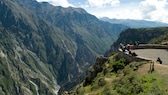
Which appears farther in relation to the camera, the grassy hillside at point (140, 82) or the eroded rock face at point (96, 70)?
the eroded rock face at point (96, 70)

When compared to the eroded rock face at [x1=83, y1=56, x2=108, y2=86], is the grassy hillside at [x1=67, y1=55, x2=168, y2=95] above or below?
above

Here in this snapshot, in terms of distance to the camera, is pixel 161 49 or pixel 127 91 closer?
pixel 127 91

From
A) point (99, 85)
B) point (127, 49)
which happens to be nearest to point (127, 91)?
point (99, 85)

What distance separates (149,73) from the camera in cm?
4028

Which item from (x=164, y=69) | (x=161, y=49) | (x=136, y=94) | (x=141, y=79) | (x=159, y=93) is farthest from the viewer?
(x=161, y=49)

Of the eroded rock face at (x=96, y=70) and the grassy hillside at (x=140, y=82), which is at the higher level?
the grassy hillside at (x=140, y=82)

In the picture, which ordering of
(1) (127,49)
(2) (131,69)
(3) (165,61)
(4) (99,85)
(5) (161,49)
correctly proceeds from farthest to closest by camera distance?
(5) (161,49)
(1) (127,49)
(3) (165,61)
(4) (99,85)
(2) (131,69)

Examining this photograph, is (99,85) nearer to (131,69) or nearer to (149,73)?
(131,69)

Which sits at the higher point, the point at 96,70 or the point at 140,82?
the point at 140,82

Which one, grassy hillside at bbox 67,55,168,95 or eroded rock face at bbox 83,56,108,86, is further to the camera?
eroded rock face at bbox 83,56,108,86

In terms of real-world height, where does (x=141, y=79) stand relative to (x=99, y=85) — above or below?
above

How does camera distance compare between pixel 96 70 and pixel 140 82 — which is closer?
pixel 140 82

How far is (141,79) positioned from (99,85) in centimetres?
1061

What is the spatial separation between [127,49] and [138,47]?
1127 centimetres
